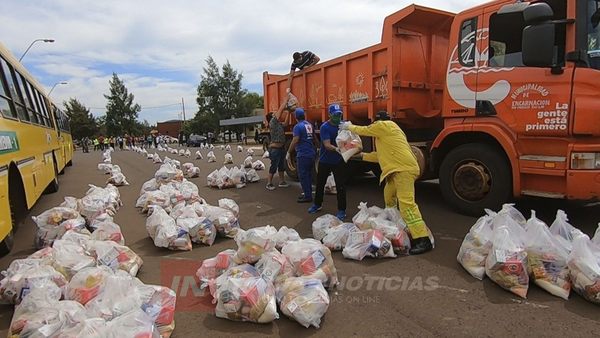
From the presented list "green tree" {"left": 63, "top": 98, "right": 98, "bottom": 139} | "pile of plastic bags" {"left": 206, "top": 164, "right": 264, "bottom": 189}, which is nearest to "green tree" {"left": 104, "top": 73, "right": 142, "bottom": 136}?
"green tree" {"left": 63, "top": 98, "right": 98, "bottom": 139}

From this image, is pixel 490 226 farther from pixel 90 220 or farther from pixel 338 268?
pixel 90 220

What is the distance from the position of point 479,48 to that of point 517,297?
3.32 m

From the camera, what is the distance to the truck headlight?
4383 millimetres

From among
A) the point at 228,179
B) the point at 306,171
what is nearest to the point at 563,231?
the point at 306,171

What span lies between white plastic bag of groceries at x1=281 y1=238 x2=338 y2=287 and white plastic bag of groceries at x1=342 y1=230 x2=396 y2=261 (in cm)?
64

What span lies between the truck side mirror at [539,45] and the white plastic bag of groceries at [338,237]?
8.56 ft

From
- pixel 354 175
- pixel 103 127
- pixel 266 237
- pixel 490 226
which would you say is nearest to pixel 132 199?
pixel 354 175

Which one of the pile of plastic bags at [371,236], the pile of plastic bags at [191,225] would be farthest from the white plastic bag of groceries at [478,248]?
the pile of plastic bags at [191,225]

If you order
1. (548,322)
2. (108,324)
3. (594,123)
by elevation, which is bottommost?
(548,322)

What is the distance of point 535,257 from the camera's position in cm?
344

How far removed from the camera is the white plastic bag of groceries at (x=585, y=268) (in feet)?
10.2

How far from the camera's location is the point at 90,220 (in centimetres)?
569

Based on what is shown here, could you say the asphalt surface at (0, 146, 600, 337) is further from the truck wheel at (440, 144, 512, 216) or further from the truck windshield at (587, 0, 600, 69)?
the truck windshield at (587, 0, 600, 69)

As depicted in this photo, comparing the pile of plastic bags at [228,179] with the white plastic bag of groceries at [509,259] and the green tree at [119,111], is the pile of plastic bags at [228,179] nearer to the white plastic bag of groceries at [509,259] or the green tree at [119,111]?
the white plastic bag of groceries at [509,259]
